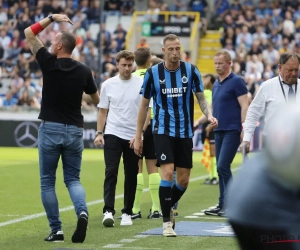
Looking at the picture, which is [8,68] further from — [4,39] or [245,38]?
[245,38]

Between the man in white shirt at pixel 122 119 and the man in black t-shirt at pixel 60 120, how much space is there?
1622 millimetres

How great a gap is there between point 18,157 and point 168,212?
46.0 ft

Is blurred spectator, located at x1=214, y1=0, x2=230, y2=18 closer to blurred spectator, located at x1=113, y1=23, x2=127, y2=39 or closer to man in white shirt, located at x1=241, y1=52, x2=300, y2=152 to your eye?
blurred spectator, located at x1=113, y1=23, x2=127, y2=39

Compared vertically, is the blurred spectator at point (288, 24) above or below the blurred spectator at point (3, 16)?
below

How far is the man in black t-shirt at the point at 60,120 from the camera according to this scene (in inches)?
318

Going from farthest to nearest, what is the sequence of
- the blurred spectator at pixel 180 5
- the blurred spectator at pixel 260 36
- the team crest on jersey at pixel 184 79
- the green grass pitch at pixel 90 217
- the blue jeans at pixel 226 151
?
the blurred spectator at pixel 180 5, the blurred spectator at pixel 260 36, the blue jeans at pixel 226 151, the team crest on jersey at pixel 184 79, the green grass pitch at pixel 90 217

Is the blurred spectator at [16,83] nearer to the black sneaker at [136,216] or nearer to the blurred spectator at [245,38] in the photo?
the blurred spectator at [245,38]

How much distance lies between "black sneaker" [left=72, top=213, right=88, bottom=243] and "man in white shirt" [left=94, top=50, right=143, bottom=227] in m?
1.79

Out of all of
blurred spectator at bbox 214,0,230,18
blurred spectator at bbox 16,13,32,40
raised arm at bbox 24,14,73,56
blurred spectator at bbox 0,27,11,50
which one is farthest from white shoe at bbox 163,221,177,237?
blurred spectator at bbox 214,0,230,18

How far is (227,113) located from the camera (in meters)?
10.8

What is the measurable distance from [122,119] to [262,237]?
6.47 m

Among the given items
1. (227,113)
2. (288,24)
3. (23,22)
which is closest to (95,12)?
(23,22)

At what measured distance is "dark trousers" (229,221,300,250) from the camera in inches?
140

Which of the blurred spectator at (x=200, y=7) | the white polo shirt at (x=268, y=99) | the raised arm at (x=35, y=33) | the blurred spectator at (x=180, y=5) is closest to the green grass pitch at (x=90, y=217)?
the white polo shirt at (x=268, y=99)
